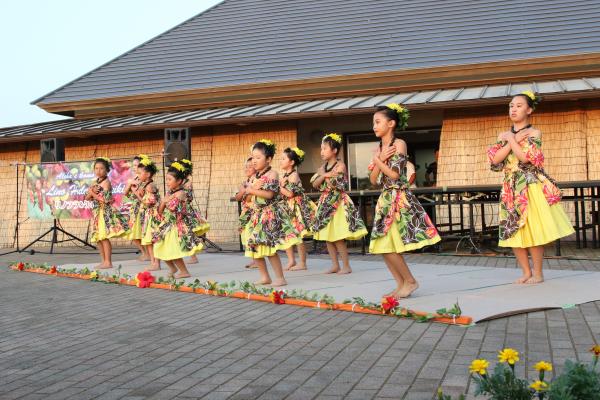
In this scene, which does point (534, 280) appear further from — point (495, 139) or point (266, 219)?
point (495, 139)

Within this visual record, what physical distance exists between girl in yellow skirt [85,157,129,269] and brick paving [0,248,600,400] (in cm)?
352

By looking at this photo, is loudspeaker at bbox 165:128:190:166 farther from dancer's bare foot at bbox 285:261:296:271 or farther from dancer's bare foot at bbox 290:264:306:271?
dancer's bare foot at bbox 290:264:306:271

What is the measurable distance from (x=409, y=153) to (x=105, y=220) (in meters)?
8.36

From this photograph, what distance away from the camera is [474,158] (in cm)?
1323

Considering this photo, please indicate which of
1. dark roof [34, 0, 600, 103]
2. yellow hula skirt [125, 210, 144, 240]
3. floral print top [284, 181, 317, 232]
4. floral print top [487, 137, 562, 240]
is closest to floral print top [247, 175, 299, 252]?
floral print top [284, 181, 317, 232]

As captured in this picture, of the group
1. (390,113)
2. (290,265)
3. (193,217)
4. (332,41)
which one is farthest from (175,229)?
(332,41)

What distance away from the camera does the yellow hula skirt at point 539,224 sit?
21.5 ft

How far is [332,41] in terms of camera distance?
17.5 m

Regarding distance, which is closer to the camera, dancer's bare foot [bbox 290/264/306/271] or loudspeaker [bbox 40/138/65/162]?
dancer's bare foot [bbox 290/264/306/271]

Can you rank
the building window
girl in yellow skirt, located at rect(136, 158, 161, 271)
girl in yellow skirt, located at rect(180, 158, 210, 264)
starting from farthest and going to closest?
the building window, girl in yellow skirt, located at rect(136, 158, 161, 271), girl in yellow skirt, located at rect(180, 158, 210, 264)

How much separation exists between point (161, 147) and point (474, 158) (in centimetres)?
723

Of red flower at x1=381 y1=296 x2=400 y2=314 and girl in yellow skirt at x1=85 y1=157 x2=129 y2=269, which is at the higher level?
girl in yellow skirt at x1=85 y1=157 x2=129 y2=269

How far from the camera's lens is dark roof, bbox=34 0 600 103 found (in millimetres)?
15328

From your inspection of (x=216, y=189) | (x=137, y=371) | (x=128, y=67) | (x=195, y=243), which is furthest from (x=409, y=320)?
(x=128, y=67)
